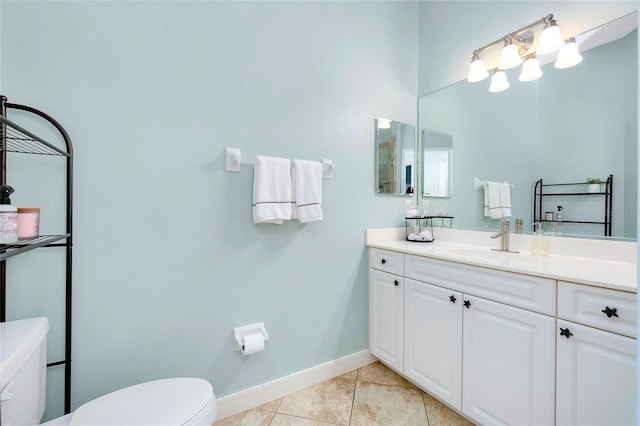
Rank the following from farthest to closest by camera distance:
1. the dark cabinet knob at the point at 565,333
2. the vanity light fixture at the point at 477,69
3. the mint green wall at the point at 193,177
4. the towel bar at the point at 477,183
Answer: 1. the towel bar at the point at 477,183
2. the vanity light fixture at the point at 477,69
3. the mint green wall at the point at 193,177
4. the dark cabinet knob at the point at 565,333

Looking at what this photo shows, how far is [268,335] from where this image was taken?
1.57 meters

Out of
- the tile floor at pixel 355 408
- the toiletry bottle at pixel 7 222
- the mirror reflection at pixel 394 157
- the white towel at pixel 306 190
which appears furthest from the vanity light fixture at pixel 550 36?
the toiletry bottle at pixel 7 222

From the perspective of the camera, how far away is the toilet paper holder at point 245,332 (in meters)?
1.45

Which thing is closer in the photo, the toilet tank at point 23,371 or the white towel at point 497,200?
the toilet tank at point 23,371

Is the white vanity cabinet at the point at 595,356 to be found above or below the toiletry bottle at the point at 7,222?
below

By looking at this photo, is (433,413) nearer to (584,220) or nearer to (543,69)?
(584,220)

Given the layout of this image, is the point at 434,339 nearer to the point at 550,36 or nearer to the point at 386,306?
the point at 386,306

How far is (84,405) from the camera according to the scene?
37.1 inches

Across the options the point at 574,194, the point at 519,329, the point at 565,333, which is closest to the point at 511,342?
the point at 519,329

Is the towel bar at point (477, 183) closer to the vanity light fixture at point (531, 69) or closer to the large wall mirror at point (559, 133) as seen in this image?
the large wall mirror at point (559, 133)

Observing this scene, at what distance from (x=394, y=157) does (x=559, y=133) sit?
0.92 metres

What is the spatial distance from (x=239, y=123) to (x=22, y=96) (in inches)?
32.5

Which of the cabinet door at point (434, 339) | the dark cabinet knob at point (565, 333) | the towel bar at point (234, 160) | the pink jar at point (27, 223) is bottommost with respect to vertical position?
the cabinet door at point (434, 339)

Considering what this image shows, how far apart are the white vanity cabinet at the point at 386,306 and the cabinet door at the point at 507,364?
40 cm
